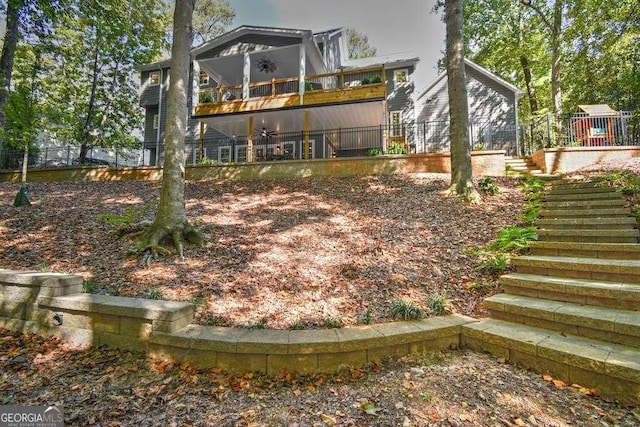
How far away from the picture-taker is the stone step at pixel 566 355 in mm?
2221

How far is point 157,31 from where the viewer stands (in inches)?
742

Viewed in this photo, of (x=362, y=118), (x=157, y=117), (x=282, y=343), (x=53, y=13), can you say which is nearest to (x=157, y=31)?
(x=157, y=117)

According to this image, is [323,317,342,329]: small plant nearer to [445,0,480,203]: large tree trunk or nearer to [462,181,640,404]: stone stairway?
[462,181,640,404]: stone stairway

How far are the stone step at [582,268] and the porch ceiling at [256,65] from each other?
45.0ft

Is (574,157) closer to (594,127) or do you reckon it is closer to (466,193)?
(594,127)

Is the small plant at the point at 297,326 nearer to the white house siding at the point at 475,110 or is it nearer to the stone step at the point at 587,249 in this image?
the stone step at the point at 587,249

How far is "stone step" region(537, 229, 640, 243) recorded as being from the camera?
4.21 meters

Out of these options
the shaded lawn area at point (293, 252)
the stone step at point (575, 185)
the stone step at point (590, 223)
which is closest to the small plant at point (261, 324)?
the shaded lawn area at point (293, 252)

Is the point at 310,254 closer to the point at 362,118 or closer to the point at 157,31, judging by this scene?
the point at 362,118

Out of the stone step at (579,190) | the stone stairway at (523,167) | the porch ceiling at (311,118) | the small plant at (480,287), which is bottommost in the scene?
the small plant at (480,287)

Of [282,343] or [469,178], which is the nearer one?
[282,343]

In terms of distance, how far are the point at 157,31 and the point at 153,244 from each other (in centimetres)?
1964

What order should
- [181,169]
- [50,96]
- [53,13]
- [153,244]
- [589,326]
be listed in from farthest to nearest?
[50,96] → [53,13] → [181,169] → [153,244] → [589,326]

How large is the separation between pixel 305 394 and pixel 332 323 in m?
0.85
